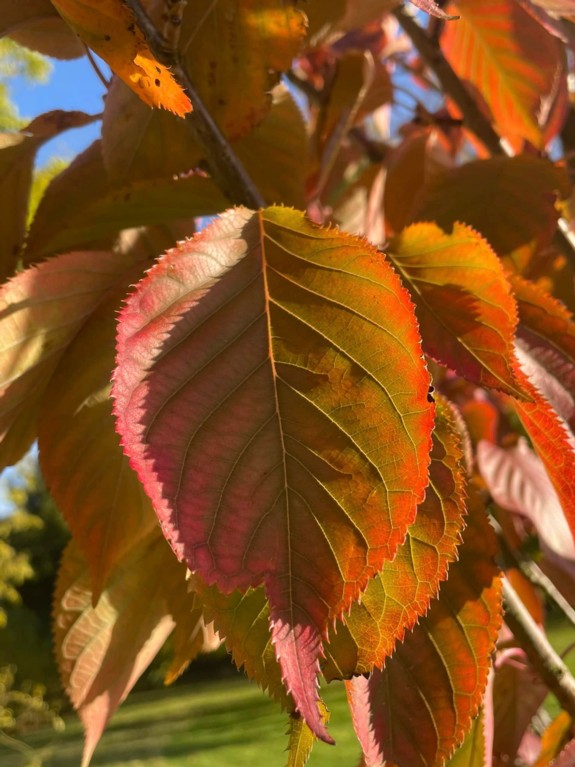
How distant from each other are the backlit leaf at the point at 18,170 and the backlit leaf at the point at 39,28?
0.05m

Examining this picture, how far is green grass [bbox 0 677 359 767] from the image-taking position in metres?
5.00

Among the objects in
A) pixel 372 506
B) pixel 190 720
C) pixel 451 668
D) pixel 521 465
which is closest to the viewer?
pixel 372 506

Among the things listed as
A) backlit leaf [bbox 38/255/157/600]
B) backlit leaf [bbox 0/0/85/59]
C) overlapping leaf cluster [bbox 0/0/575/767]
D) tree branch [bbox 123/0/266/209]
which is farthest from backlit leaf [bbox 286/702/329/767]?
backlit leaf [bbox 0/0/85/59]

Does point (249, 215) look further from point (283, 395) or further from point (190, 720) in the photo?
point (190, 720)

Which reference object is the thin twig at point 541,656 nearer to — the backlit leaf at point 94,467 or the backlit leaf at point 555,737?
the backlit leaf at point 555,737

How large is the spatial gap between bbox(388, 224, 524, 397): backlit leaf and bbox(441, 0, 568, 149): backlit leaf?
325 millimetres

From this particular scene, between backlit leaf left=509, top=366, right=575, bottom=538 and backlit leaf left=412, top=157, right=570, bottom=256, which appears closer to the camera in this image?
backlit leaf left=509, top=366, right=575, bottom=538

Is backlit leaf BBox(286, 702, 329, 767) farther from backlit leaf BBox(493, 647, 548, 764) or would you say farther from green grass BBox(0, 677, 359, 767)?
green grass BBox(0, 677, 359, 767)

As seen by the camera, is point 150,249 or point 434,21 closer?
point 150,249

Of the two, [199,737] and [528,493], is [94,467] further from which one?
[199,737]

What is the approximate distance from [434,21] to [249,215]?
0.45 metres

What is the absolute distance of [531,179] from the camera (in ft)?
1.72

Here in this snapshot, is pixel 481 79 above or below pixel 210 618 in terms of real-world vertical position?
above

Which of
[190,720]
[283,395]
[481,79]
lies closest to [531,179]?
[481,79]
